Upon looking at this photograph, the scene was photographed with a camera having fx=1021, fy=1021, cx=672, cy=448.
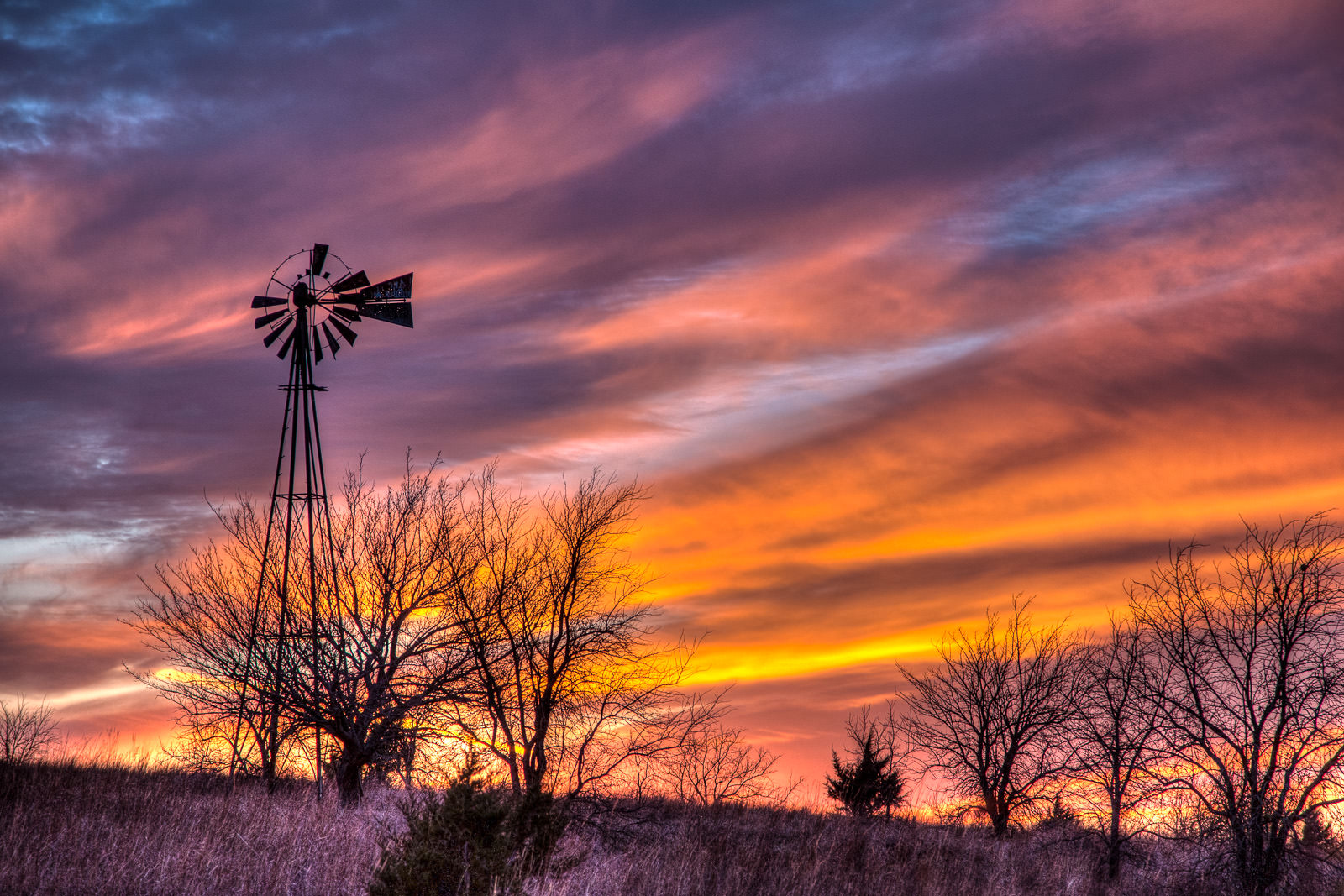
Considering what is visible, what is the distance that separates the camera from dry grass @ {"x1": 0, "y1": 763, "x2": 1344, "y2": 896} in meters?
13.9

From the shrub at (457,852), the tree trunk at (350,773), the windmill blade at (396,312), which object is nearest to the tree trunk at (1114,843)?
the tree trunk at (350,773)

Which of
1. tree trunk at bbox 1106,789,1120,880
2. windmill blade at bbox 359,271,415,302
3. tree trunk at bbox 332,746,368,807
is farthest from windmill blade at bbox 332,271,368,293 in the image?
tree trunk at bbox 1106,789,1120,880

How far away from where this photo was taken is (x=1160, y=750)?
23.1 m

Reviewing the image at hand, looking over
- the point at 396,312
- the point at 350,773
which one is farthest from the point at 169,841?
the point at 396,312

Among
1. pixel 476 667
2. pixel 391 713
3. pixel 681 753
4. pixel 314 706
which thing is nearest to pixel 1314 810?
pixel 681 753

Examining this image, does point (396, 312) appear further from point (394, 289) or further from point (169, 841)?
point (169, 841)

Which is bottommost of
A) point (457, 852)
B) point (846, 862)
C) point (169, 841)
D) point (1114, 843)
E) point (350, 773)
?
point (846, 862)

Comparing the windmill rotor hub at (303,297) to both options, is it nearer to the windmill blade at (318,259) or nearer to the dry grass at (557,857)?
the windmill blade at (318,259)

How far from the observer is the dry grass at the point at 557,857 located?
13945mm

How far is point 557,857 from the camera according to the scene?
16781 millimetres

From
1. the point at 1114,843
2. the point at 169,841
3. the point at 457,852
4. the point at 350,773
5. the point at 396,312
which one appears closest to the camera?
the point at 457,852

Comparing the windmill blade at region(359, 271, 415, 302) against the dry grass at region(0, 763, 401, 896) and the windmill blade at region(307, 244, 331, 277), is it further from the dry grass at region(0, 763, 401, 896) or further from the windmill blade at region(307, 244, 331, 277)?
the dry grass at region(0, 763, 401, 896)

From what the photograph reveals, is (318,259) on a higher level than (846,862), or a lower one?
higher

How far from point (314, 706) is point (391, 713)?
179 centimetres
